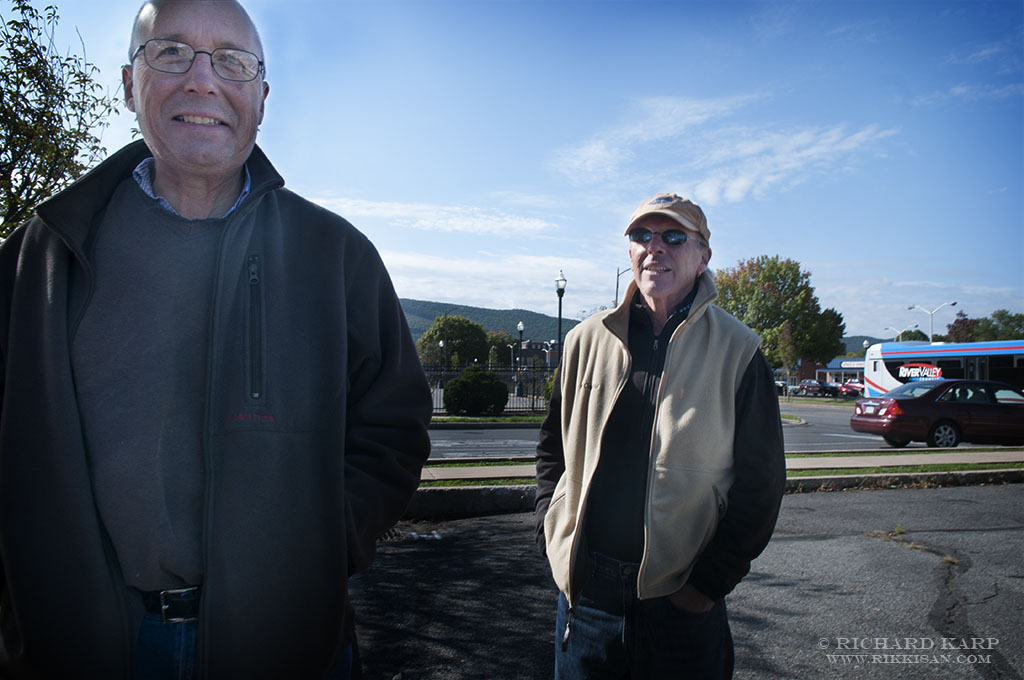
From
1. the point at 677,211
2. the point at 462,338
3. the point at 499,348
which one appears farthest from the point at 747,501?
the point at 462,338

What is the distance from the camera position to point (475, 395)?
22.8 meters

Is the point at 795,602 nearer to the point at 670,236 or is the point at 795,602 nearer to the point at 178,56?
the point at 670,236

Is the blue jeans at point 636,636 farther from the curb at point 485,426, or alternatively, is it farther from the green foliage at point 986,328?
the green foliage at point 986,328

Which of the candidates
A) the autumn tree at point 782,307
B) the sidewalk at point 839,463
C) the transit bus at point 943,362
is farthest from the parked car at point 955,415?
the autumn tree at point 782,307

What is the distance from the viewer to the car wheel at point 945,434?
574 inches

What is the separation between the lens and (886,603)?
14.5 ft

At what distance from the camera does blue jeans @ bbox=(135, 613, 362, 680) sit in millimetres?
1508

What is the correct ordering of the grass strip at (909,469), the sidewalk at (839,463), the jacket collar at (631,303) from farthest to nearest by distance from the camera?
the grass strip at (909,469) → the sidewalk at (839,463) → the jacket collar at (631,303)

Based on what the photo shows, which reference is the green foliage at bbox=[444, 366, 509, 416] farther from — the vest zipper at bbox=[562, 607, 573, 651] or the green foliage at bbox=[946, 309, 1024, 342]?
the green foliage at bbox=[946, 309, 1024, 342]

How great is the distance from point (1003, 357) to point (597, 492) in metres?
29.9

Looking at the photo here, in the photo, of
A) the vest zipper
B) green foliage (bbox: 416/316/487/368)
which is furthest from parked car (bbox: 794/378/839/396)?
the vest zipper

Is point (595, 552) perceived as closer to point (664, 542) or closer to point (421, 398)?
point (664, 542)

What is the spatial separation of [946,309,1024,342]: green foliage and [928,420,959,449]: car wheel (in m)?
69.2

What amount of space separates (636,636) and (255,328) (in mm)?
1549
